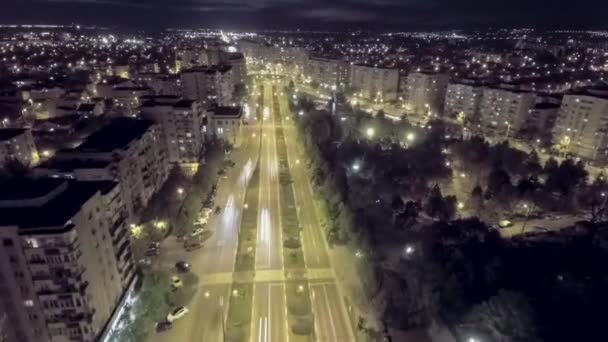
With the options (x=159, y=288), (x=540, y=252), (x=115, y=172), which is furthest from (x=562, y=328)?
(x=115, y=172)

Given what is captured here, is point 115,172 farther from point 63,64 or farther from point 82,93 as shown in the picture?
point 63,64

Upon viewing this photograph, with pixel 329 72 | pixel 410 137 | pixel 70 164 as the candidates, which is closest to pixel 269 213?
pixel 70 164

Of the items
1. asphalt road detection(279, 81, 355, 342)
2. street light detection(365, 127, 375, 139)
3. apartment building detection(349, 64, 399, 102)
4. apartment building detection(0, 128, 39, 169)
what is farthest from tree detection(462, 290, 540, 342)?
apartment building detection(349, 64, 399, 102)

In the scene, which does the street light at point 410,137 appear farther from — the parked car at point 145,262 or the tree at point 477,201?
the parked car at point 145,262

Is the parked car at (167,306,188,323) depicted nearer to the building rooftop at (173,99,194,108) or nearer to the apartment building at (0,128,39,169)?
the building rooftop at (173,99,194,108)

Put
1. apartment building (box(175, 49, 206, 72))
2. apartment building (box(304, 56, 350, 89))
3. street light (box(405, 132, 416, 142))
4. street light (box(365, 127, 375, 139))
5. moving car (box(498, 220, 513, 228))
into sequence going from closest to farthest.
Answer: moving car (box(498, 220, 513, 228)), street light (box(405, 132, 416, 142)), street light (box(365, 127, 375, 139)), apartment building (box(304, 56, 350, 89)), apartment building (box(175, 49, 206, 72))

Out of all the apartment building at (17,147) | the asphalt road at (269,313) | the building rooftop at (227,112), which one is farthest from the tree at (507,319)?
the apartment building at (17,147)
